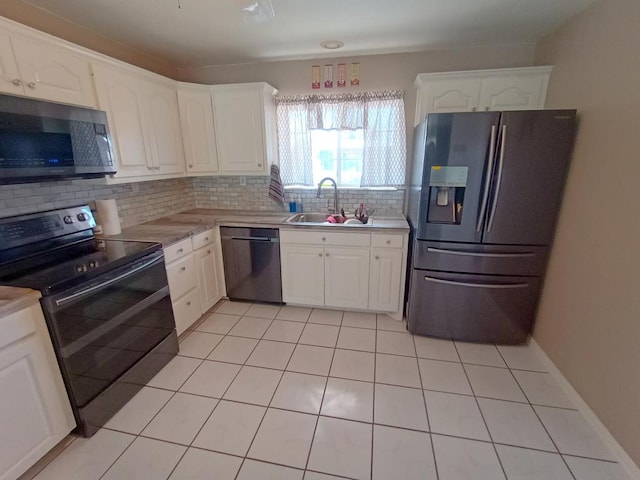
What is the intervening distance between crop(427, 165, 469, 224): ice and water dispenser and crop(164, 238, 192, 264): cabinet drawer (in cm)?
193

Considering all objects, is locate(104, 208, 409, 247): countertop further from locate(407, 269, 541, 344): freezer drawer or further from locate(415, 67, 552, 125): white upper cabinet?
locate(415, 67, 552, 125): white upper cabinet

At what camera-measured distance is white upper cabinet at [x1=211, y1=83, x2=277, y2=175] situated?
9.20 feet

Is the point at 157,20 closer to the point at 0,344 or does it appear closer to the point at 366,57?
the point at 366,57

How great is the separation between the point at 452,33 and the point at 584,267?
1961 mm

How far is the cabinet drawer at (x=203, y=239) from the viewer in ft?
8.31

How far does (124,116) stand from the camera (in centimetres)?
220

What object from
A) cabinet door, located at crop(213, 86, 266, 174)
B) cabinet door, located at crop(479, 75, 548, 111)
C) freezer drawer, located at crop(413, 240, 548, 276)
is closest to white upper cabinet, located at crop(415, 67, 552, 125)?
cabinet door, located at crop(479, 75, 548, 111)

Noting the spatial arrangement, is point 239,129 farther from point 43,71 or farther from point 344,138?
point 43,71

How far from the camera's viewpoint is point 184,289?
2.43 metres

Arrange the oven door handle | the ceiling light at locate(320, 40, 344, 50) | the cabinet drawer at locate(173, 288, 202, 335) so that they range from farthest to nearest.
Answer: the ceiling light at locate(320, 40, 344, 50) → the cabinet drawer at locate(173, 288, 202, 335) → the oven door handle

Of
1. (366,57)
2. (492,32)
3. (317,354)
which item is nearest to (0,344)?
(317,354)

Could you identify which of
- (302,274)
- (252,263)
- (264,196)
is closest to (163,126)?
(264,196)

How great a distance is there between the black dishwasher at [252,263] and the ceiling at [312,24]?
1584 millimetres

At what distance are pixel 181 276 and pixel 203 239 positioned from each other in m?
0.41
